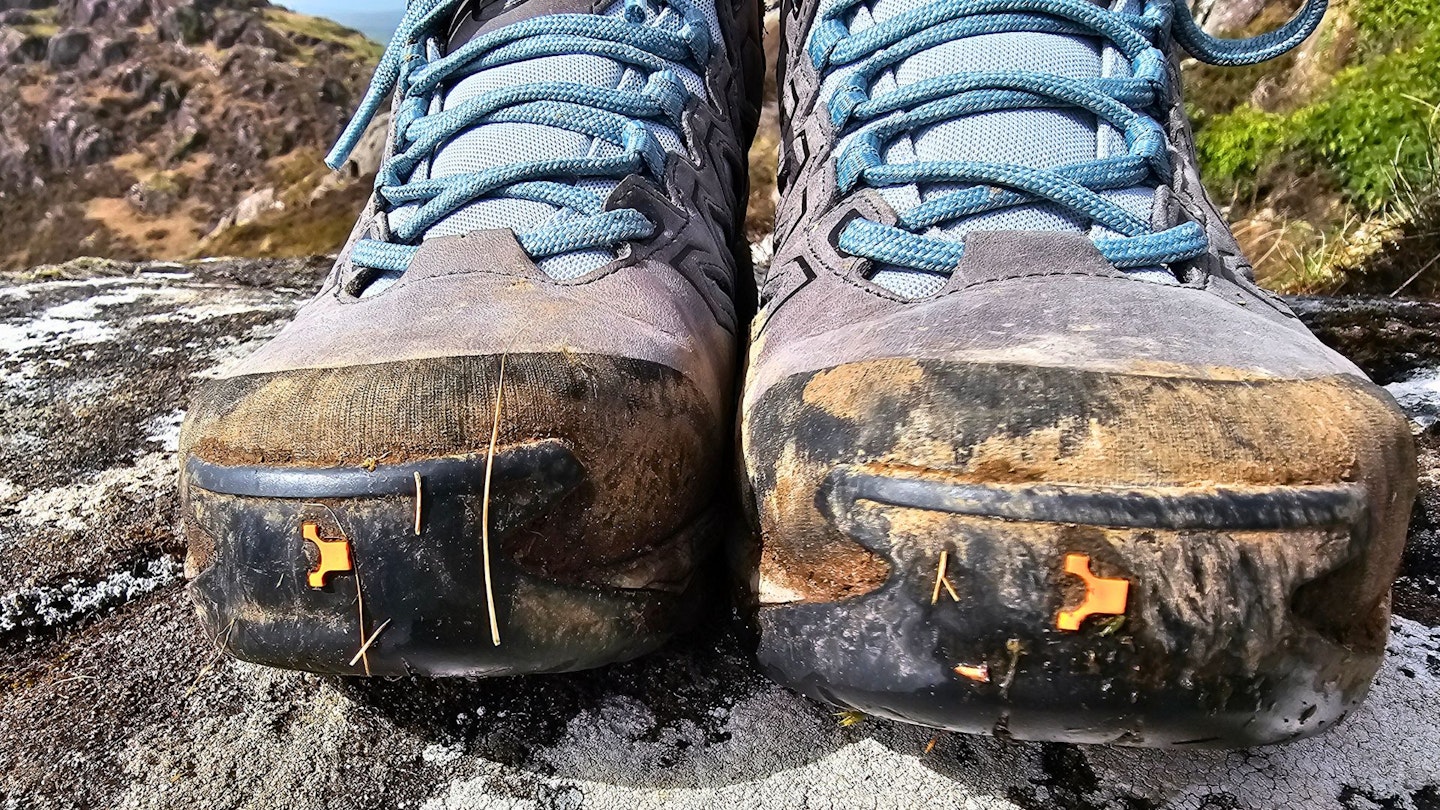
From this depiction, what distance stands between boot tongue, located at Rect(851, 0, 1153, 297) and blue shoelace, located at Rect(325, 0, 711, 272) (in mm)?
265

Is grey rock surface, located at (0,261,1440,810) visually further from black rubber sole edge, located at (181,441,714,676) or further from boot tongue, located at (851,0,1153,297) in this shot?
boot tongue, located at (851,0,1153,297)

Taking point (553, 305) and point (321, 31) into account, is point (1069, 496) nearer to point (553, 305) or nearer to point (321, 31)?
point (553, 305)

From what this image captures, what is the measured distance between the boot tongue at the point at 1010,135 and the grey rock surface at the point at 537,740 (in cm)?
39

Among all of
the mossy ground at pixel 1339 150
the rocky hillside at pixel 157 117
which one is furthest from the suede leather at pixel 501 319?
the rocky hillside at pixel 157 117

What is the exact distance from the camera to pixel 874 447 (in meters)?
0.60

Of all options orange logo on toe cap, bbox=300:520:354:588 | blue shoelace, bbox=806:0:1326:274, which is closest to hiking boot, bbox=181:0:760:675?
orange logo on toe cap, bbox=300:520:354:588

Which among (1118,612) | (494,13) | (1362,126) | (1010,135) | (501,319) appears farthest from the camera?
(1362,126)

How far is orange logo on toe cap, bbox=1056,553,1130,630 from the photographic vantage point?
53 centimetres

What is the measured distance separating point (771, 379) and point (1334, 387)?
0.38 metres

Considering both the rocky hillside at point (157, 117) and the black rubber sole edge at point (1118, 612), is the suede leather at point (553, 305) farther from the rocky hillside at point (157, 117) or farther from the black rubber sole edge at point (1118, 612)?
the rocky hillside at point (157, 117)

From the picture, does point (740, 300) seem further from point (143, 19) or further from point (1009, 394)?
point (143, 19)

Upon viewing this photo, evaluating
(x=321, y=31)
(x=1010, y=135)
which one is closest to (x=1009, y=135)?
(x=1010, y=135)

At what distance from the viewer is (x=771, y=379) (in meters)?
0.73

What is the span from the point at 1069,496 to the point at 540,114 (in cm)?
72
